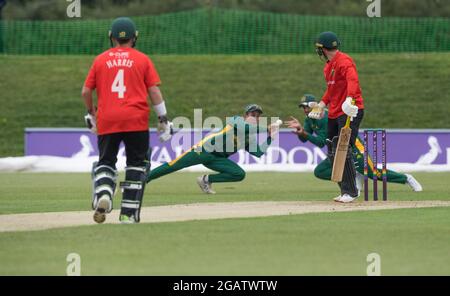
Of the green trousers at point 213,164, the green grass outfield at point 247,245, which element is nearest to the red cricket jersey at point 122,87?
the green grass outfield at point 247,245

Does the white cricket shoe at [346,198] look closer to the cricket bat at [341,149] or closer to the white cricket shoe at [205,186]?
the cricket bat at [341,149]

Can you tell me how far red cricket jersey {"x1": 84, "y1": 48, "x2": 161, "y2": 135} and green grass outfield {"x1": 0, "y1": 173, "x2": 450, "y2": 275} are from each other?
3.63 ft

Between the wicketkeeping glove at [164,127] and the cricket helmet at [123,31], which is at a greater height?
the cricket helmet at [123,31]

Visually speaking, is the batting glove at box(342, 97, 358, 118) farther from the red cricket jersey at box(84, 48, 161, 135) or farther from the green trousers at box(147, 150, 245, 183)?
the green trousers at box(147, 150, 245, 183)

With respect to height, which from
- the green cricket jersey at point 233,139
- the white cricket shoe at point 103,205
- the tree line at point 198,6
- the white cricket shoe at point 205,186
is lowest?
the white cricket shoe at point 103,205

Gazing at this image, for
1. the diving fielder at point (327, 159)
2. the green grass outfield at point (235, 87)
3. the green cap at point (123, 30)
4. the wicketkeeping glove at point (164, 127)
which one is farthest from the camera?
the green grass outfield at point (235, 87)

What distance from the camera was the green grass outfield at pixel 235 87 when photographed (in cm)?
3459

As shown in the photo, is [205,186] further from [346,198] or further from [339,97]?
[339,97]

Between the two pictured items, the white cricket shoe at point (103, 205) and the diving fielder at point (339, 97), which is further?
the diving fielder at point (339, 97)

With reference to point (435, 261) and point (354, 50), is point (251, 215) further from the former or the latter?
point (354, 50)

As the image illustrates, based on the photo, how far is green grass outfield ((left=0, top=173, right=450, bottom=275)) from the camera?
359 inches

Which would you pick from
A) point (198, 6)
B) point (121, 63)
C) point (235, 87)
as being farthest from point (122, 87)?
point (198, 6)

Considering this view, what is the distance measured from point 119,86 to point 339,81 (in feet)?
15.8
